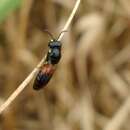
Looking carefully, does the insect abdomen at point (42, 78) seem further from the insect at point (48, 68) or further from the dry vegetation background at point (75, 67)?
the dry vegetation background at point (75, 67)

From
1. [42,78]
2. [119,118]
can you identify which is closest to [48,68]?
[42,78]

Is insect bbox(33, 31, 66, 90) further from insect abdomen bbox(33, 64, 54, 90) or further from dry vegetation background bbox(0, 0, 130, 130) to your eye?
dry vegetation background bbox(0, 0, 130, 130)

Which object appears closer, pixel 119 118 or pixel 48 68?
pixel 48 68

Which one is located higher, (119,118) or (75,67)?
(75,67)

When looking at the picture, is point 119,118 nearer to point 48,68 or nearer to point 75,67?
point 75,67

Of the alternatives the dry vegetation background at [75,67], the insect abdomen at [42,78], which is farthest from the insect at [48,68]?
the dry vegetation background at [75,67]
